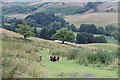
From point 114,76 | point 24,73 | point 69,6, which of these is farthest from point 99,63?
point 69,6

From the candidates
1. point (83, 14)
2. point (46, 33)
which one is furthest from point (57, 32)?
point (83, 14)

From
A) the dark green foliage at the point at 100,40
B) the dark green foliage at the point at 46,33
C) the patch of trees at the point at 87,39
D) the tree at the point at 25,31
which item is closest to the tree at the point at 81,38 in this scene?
the patch of trees at the point at 87,39

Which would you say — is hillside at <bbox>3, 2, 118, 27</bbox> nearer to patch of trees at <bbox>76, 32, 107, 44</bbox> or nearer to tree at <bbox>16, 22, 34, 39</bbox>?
patch of trees at <bbox>76, 32, 107, 44</bbox>

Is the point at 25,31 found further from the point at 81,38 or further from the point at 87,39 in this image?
the point at 87,39

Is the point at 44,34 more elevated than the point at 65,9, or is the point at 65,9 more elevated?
the point at 44,34

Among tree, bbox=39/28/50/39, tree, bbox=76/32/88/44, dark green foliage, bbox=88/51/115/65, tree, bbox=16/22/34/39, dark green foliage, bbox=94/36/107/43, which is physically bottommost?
dark green foliage, bbox=94/36/107/43

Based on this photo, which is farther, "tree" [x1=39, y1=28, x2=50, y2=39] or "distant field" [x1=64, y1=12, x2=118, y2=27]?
"distant field" [x1=64, y1=12, x2=118, y2=27]

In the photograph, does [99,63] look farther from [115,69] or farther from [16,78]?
Result: [16,78]

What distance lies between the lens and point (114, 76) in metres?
7.07

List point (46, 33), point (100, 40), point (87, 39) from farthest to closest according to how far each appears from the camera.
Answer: point (87, 39) → point (100, 40) → point (46, 33)

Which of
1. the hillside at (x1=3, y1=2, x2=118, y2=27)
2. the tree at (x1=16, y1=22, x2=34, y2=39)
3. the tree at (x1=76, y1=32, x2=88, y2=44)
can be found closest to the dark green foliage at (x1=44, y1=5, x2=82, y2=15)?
the hillside at (x1=3, y1=2, x2=118, y2=27)

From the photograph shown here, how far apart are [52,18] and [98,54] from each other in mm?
60635

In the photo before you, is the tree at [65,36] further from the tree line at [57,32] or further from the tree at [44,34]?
the tree at [44,34]

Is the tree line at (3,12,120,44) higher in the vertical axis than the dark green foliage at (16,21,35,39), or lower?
lower
